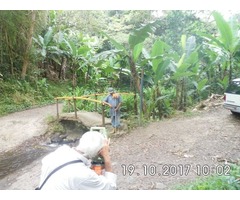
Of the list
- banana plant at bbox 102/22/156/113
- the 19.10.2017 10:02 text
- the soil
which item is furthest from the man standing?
the 19.10.2017 10:02 text

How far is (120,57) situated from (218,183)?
1686 millimetres

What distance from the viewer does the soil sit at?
194cm

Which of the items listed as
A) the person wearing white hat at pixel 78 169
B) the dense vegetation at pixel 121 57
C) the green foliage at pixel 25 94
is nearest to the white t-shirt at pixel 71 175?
the person wearing white hat at pixel 78 169

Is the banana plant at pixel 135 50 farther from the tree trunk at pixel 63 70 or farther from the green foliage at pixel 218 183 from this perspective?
the green foliage at pixel 218 183

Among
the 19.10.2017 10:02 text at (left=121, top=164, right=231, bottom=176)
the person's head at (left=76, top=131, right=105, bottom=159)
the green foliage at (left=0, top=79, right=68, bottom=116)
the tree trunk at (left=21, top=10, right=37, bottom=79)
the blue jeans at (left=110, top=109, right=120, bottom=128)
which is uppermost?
the tree trunk at (left=21, top=10, right=37, bottom=79)

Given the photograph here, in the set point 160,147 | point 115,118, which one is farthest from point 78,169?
point 115,118

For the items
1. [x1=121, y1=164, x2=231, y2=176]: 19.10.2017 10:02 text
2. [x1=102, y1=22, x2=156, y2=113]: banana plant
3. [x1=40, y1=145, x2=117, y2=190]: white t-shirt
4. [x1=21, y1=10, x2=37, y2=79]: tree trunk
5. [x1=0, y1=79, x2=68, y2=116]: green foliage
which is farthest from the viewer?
[x1=21, y1=10, x2=37, y2=79]: tree trunk

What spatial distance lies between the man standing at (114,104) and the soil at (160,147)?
147mm

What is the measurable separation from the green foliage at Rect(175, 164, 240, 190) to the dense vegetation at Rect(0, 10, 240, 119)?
1106mm

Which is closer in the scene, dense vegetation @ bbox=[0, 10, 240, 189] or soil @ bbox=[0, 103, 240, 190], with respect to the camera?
soil @ bbox=[0, 103, 240, 190]

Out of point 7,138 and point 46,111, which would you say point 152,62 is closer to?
point 46,111

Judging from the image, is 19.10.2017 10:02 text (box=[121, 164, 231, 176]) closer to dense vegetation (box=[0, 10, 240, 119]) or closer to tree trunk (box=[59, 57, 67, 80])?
dense vegetation (box=[0, 10, 240, 119])

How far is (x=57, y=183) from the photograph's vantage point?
1.05 m
